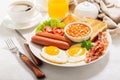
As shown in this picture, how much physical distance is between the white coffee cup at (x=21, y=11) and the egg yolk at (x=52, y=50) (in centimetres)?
28

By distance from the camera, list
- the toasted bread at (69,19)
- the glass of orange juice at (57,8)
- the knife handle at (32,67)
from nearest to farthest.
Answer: the knife handle at (32,67) < the toasted bread at (69,19) < the glass of orange juice at (57,8)

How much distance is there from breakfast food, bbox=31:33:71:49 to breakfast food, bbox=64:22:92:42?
4 cm

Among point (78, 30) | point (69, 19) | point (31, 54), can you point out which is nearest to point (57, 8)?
point (69, 19)

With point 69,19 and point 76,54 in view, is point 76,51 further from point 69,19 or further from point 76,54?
point 69,19

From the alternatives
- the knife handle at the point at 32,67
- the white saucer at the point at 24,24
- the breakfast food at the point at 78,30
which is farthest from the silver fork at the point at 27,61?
the breakfast food at the point at 78,30

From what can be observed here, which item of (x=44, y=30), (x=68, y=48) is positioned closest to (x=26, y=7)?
(x=44, y=30)

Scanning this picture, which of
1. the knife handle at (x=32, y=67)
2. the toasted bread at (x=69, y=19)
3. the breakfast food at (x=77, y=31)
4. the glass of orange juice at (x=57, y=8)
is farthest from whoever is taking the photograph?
the glass of orange juice at (x=57, y=8)

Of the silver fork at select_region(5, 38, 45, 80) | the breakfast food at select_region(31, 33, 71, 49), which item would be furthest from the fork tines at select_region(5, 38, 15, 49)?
the breakfast food at select_region(31, 33, 71, 49)

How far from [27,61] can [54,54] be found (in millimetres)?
116

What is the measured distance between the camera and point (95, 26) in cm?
114

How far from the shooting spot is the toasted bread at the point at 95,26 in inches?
42.8

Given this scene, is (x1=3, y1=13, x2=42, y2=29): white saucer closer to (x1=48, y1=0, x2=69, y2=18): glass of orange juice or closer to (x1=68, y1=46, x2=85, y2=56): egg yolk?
(x1=48, y1=0, x2=69, y2=18): glass of orange juice

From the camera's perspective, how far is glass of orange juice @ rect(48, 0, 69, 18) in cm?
128

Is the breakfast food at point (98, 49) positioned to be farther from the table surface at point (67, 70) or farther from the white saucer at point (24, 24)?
the white saucer at point (24, 24)
